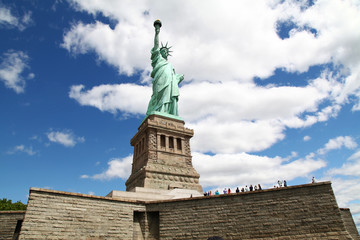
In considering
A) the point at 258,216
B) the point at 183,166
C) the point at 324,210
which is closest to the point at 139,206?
the point at 258,216

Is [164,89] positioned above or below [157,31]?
below

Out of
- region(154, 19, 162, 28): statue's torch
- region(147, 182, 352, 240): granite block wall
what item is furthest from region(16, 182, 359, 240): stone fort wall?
region(154, 19, 162, 28): statue's torch

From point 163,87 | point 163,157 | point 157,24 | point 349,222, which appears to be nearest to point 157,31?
point 157,24

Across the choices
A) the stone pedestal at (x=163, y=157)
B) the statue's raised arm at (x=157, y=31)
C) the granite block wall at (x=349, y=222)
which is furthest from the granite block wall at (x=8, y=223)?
the statue's raised arm at (x=157, y=31)

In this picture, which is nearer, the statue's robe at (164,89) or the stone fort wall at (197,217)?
the stone fort wall at (197,217)

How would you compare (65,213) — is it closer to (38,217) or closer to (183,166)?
(38,217)

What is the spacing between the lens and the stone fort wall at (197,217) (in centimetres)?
1286

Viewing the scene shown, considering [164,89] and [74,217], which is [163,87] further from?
[74,217]

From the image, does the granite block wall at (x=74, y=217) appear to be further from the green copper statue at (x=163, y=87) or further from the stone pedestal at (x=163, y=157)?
the green copper statue at (x=163, y=87)

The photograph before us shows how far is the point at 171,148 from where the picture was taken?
1145 inches

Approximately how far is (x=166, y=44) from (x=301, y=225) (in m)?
31.5

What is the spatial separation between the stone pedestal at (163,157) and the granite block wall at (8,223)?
10.7 meters

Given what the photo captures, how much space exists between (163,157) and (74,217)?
14.6 meters

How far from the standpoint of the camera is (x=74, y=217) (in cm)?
1354
